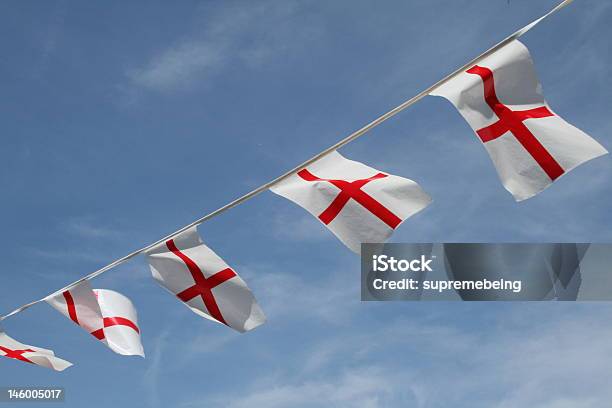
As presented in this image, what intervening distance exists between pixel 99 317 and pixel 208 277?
5.26ft

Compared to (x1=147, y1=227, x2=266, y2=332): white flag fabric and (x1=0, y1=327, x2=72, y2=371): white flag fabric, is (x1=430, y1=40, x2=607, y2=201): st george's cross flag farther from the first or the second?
(x1=0, y1=327, x2=72, y2=371): white flag fabric

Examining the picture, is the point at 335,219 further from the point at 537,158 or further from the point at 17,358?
the point at 17,358

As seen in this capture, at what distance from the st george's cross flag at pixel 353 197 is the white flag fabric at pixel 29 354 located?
12.2 feet

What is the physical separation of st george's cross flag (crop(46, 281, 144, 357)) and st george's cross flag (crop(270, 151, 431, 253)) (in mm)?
2714

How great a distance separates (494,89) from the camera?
600 centimetres

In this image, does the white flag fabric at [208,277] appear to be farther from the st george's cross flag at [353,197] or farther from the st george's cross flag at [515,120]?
the st george's cross flag at [515,120]

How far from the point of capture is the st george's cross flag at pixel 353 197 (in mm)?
6227

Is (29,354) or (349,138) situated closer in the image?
(349,138)

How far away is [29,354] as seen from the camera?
8.95 meters

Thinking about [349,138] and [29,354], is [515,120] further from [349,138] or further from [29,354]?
[29,354]

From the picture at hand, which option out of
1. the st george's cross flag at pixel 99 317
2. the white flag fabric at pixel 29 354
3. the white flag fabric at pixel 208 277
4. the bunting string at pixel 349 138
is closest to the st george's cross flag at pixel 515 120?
the bunting string at pixel 349 138

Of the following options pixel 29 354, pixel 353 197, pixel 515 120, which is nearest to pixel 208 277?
pixel 353 197

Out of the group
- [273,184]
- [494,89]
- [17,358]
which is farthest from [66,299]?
[494,89]

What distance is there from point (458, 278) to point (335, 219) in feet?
5.01
